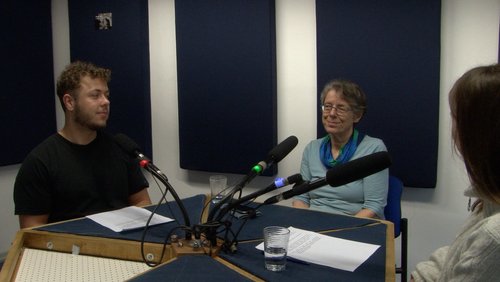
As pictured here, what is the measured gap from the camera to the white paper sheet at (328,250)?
1.40 metres

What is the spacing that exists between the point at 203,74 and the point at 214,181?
4.11ft

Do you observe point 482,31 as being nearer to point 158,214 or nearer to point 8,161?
point 158,214

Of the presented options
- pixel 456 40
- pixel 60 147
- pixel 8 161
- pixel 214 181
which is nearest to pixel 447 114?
pixel 456 40

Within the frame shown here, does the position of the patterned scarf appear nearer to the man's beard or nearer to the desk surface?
the desk surface

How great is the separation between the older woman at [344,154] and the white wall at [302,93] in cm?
41

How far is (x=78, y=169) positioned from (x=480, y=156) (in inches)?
71.3

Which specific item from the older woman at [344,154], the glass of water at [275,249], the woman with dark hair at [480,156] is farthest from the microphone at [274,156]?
the older woman at [344,154]

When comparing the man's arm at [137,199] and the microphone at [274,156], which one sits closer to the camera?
the microphone at [274,156]

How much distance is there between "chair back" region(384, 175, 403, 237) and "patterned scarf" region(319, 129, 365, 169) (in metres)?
0.28

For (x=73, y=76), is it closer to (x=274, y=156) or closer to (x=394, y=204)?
(x=274, y=156)

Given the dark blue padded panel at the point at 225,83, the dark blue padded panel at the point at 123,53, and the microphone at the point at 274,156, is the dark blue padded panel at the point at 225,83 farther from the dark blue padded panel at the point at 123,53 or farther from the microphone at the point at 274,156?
the microphone at the point at 274,156

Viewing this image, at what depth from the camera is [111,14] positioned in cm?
351

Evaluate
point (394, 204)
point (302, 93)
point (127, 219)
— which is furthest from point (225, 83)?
point (127, 219)

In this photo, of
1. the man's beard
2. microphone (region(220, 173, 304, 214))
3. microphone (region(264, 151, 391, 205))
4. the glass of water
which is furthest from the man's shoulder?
microphone (region(264, 151, 391, 205))
